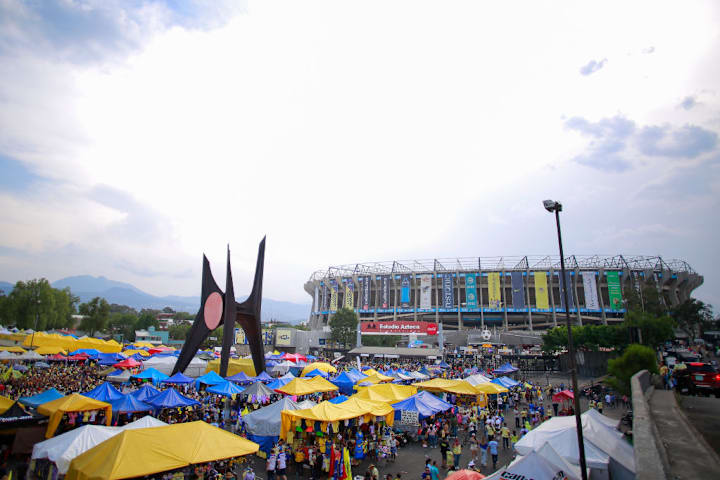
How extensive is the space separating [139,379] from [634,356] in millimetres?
29500

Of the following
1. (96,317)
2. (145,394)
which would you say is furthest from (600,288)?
(96,317)

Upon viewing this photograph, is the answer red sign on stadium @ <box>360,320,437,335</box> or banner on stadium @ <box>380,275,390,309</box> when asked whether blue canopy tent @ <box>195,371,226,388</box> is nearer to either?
red sign on stadium @ <box>360,320,437,335</box>

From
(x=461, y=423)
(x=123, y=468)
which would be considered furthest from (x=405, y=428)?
(x=123, y=468)

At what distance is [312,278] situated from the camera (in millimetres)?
94250

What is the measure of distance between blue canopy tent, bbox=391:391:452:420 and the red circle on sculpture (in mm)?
13230

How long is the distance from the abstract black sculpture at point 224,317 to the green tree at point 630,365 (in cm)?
2175

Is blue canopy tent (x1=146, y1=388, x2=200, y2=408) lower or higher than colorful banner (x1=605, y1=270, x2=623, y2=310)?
lower

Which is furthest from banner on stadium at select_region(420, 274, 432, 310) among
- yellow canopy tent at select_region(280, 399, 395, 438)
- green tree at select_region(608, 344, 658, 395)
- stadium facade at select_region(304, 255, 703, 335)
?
yellow canopy tent at select_region(280, 399, 395, 438)

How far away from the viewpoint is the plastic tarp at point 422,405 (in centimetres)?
1623

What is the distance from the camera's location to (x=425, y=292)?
74.6m

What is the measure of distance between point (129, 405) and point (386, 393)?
36.3 feet

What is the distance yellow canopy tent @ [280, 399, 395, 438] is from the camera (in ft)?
44.2

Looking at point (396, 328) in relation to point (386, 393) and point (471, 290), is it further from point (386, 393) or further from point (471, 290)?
point (386, 393)

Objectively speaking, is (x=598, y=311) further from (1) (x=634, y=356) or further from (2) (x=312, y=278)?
(2) (x=312, y=278)
